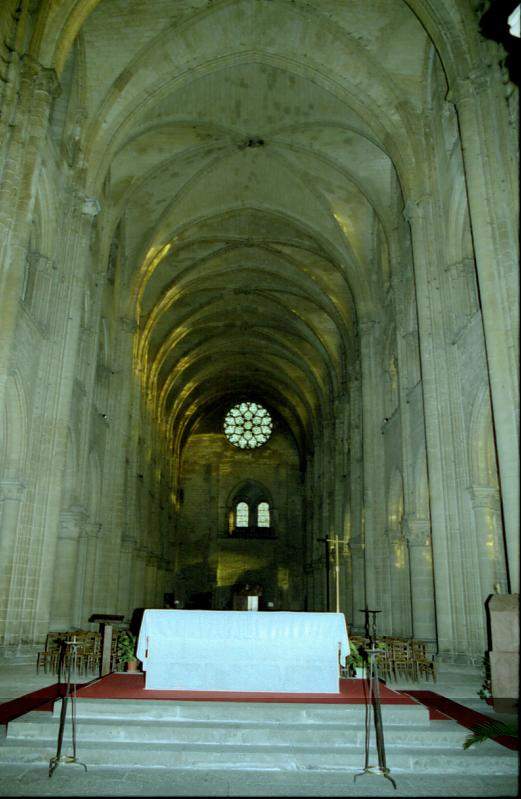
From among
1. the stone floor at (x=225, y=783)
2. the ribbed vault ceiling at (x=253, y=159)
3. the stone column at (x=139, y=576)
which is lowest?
the stone floor at (x=225, y=783)

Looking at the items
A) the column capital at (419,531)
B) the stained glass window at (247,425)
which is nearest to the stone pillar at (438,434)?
the column capital at (419,531)

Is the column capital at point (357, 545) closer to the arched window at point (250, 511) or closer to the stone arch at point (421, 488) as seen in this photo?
the stone arch at point (421, 488)

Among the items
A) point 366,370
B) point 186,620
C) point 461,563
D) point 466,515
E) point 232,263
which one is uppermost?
point 232,263

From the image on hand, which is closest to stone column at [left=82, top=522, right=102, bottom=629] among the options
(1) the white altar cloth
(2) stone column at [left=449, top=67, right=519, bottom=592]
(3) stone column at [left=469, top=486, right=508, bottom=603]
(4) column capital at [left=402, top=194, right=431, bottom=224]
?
(1) the white altar cloth

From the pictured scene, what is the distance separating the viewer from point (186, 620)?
8344mm

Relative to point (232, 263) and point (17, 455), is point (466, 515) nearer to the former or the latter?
point (17, 455)

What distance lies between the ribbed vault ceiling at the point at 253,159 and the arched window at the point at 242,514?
1123 cm

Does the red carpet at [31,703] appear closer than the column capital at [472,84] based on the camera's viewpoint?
Yes

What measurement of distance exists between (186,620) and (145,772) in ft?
9.23

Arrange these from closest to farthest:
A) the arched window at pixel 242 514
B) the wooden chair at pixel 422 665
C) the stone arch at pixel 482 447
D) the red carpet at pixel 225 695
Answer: the red carpet at pixel 225 695 → the wooden chair at pixel 422 665 → the stone arch at pixel 482 447 → the arched window at pixel 242 514

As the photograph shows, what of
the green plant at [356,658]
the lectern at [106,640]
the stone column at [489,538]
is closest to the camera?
the green plant at [356,658]

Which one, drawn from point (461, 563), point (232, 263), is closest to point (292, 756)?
point (461, 563)

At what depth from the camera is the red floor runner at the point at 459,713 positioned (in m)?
6.47

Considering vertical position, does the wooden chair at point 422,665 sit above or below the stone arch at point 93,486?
below
